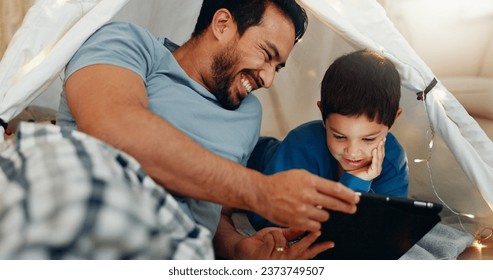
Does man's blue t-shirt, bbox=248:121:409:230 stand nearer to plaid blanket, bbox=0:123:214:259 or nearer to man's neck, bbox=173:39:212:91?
man's neck, bbox=173:39:212:91

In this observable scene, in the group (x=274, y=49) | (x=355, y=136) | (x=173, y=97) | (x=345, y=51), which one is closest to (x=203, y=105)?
(x=173, y=97)

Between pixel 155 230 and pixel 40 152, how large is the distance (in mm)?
153

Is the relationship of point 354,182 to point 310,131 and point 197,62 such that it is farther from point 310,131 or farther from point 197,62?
point 197,62

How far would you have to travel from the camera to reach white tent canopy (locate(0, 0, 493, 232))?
34.8 inches

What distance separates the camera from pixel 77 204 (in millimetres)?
538

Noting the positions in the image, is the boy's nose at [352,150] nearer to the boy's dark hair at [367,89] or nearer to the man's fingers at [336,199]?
the boy's dark hair at [367,89]

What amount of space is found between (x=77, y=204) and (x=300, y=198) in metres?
0.28

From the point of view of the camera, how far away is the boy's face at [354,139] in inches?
38.4

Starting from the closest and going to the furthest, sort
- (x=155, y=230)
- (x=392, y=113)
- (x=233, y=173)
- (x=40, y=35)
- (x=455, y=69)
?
(x=155, y=230) → (x=233, y=173) → (x=40, y=35) → (x=392, y=113) → (x=455, y=69)

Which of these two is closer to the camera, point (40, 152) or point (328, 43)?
point (40, 152)

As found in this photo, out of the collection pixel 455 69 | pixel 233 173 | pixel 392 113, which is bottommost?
pixel 233 173

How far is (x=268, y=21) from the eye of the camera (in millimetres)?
998
